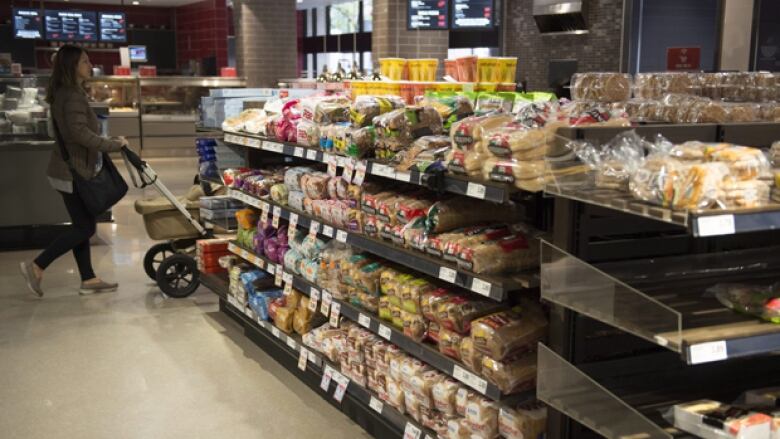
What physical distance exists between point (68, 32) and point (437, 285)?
1734 centimetres

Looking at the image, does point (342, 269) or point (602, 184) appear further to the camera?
point (342, 269)

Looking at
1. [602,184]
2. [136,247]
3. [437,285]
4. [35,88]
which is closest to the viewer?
[602,184]

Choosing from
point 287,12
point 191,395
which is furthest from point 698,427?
point 287,12

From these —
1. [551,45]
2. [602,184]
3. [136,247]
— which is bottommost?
[136,247]

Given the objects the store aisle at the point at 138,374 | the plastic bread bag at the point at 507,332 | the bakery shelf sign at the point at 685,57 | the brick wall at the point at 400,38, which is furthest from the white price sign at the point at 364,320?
the brick wall at the point at 400,38

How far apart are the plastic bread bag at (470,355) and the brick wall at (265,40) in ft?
42.1

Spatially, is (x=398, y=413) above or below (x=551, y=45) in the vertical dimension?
below

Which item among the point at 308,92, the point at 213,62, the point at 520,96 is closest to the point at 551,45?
the point at 308,92

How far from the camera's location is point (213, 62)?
57.3 feet

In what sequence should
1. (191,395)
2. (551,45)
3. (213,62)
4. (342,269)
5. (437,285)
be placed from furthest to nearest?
(213,62) → (551,45) → (191,395) → (342,269) → (437,285)

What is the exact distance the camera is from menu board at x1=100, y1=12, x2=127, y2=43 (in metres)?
18.7

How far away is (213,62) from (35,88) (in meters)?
8.86

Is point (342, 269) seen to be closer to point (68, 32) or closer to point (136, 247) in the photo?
point (136, 247)

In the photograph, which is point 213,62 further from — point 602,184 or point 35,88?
point 602,184
